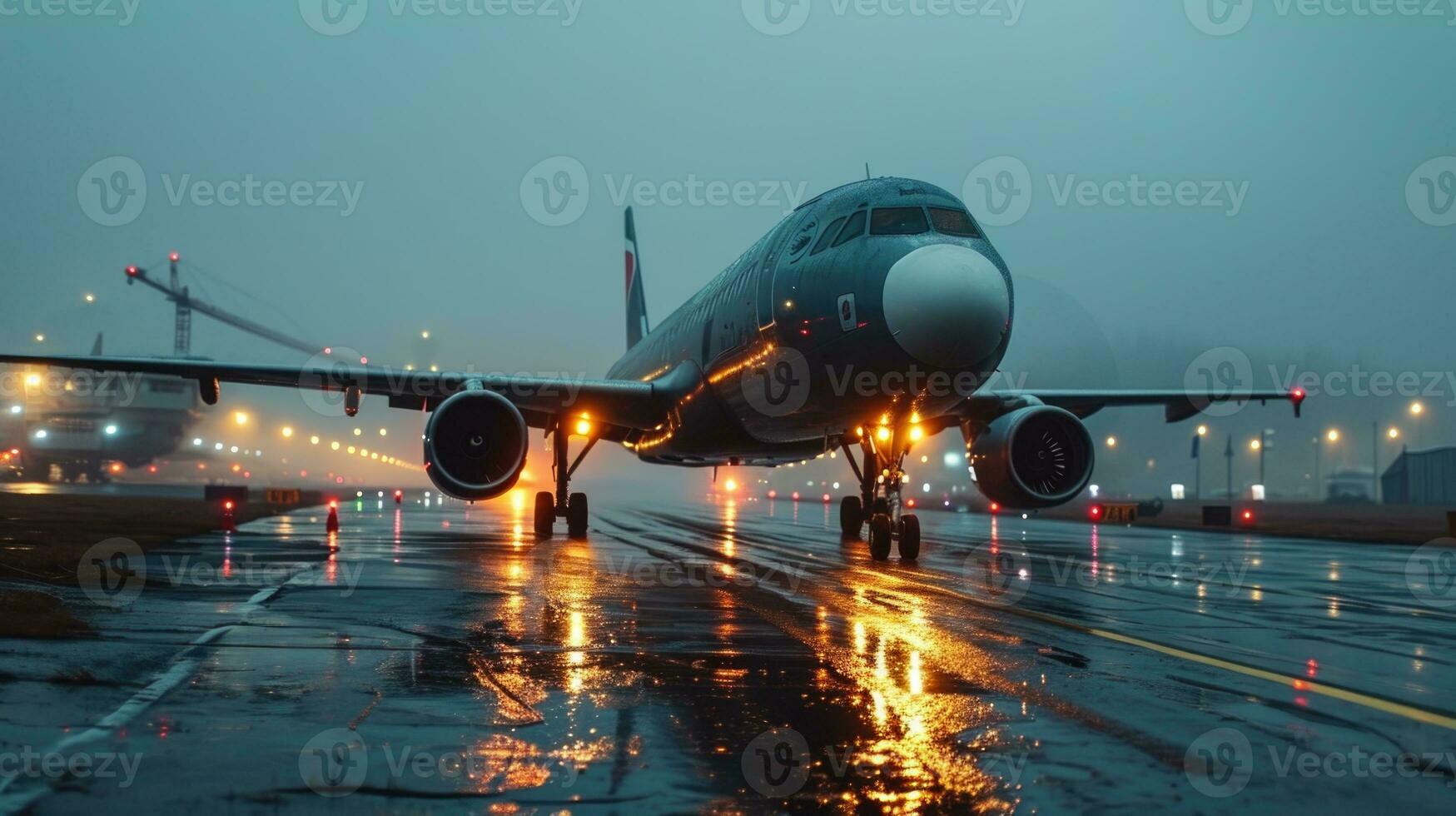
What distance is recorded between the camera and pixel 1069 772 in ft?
15.5

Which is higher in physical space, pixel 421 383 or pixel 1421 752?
pixel 421 383

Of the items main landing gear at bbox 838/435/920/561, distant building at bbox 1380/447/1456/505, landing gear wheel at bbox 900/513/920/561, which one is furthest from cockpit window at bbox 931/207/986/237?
distant building at bbox 1380/447/1456/505

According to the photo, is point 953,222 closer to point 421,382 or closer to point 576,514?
point 421,382

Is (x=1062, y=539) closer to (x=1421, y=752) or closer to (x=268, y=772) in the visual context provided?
(x=1421, y=752)

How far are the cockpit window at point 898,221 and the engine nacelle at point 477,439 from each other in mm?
6711

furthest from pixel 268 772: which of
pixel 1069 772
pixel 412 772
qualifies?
pixel 1069 772

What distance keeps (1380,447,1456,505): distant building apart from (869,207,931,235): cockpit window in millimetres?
74440

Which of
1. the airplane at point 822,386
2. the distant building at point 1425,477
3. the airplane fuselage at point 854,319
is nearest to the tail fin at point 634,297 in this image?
the airplane at point 822,386

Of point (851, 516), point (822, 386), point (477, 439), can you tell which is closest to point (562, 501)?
point (851, 516)

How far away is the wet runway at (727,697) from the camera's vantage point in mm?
4422

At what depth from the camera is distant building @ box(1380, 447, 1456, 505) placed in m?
76.8

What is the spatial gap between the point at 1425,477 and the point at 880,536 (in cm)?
7656

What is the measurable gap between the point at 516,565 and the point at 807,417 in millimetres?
4586

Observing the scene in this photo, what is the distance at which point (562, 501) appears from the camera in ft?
82.4
